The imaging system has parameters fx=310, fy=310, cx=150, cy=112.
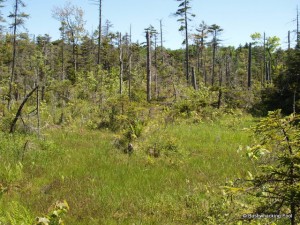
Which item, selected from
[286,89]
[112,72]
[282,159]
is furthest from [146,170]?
[112,72]

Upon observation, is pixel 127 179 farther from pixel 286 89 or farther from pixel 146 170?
pixel 286 89

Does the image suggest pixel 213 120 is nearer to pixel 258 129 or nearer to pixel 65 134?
pixel 65 134

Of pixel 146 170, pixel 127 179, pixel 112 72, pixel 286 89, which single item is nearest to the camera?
pixel 127 179

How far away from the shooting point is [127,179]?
23.5 feet

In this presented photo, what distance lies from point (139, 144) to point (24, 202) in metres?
4.92

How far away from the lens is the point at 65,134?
1316 cm

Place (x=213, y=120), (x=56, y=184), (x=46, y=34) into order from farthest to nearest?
(x=46, y=34)
(x=213, y=120)
(x=56, y=184)

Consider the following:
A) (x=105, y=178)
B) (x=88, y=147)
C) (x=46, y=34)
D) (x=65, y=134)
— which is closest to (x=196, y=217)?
(x=105, y=178)

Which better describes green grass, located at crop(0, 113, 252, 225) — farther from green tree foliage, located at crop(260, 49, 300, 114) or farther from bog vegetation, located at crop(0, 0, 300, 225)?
green tree foliage, located at crop(260, 49, 300, 114)

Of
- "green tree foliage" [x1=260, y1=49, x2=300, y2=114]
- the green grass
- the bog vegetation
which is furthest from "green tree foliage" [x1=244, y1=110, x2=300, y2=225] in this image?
"green tree foliage" [x1=260, y1=49, x2=300, y2=114]

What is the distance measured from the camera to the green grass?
5.34m

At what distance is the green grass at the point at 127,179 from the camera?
5.34 meters

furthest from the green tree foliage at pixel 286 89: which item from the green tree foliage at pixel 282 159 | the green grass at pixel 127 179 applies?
the green tree foliage at pixel 282 159

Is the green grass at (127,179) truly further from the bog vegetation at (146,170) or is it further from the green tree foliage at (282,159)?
the green tree foliage at (282,159)
